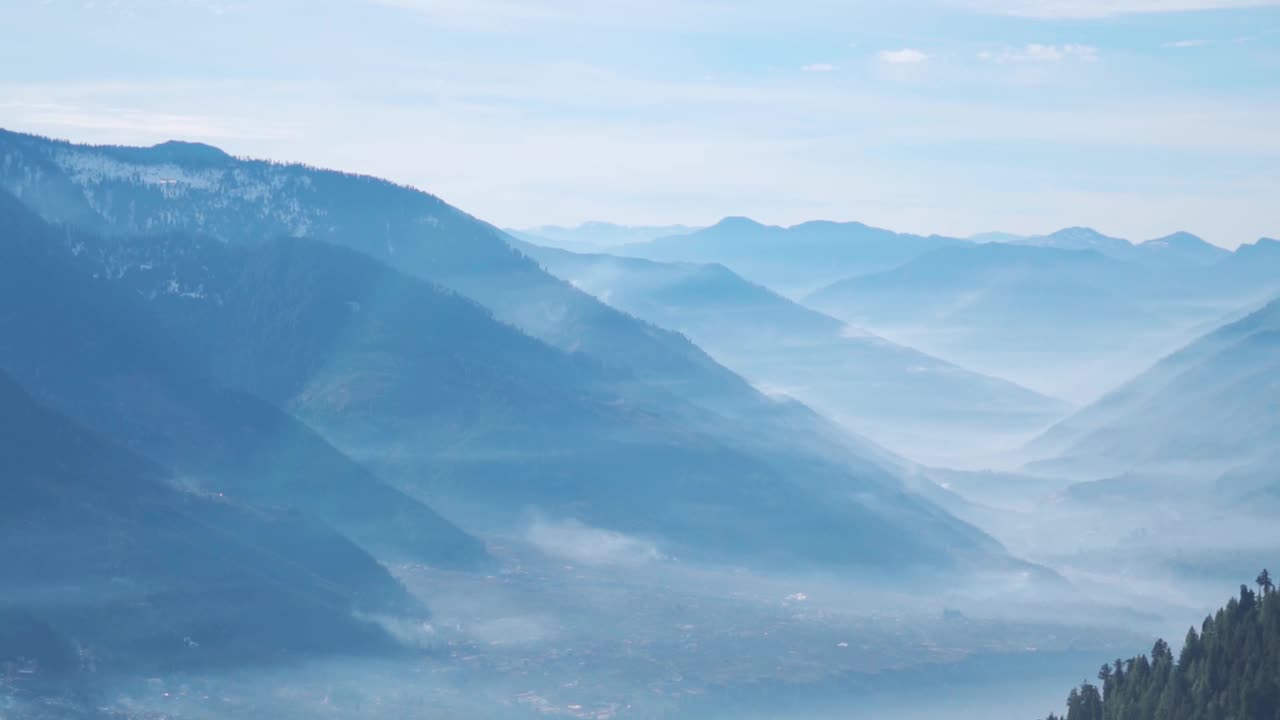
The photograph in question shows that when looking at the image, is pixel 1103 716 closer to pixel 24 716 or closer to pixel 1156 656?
pixel 1156 656

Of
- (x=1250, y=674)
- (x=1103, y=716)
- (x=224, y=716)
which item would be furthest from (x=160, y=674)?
(x=1250, y=674)

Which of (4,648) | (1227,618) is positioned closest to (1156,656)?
(1227,618)

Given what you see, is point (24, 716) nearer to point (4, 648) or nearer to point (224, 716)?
point (4, 648)

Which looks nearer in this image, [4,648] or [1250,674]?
[1250,674]

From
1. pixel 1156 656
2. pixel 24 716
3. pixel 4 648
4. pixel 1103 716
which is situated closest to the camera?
pixel 1103 716

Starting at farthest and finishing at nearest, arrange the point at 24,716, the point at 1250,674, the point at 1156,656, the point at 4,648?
1. the point at 4,648
2. the point at 24,716
3. the point at 1156,656
4. the point at 1250,674

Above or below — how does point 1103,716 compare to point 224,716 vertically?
above
